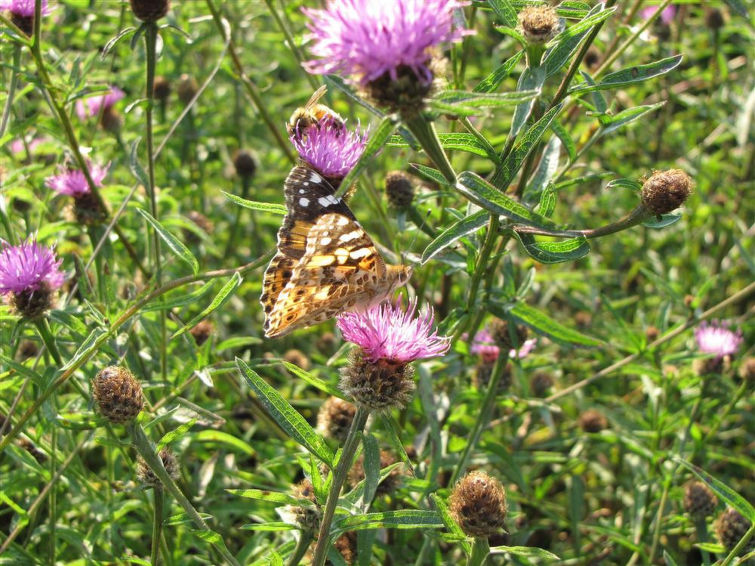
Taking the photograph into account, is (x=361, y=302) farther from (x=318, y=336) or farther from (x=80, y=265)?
(x=318, y=336)

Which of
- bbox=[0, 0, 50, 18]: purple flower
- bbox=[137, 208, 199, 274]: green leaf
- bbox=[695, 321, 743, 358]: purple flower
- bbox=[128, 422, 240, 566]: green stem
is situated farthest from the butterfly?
bbox=[695, 321, 743, 358]: purple flower

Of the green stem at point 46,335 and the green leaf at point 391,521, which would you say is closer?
the green leaf at point 391,521

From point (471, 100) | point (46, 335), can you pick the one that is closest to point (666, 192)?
point (471, 100)

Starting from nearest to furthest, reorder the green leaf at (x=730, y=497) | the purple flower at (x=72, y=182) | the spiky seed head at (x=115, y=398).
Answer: the spiky seed head at (x=115, y=398), the green leaf at (x=730, y=497), the purple flower at (x=72, y=182)

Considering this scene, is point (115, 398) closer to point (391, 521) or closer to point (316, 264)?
point (316, 264)

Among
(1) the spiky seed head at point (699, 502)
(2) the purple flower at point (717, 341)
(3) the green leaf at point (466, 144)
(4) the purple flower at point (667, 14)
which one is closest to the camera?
(3) the green leaf at point (466, 144)

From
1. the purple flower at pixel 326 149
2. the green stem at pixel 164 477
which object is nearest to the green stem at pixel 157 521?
the green stem at pixel 164 477

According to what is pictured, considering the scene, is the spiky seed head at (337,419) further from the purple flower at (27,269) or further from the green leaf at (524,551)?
the purple flower at (27,269)
